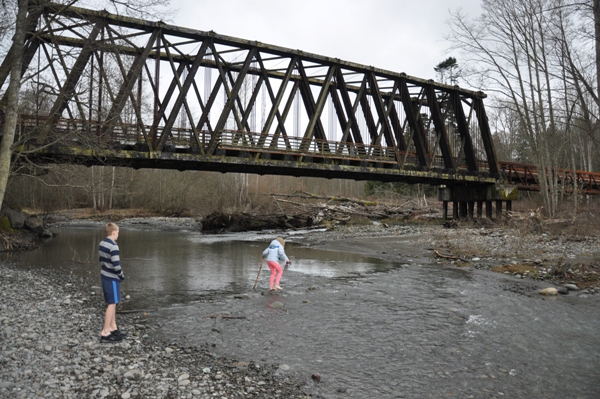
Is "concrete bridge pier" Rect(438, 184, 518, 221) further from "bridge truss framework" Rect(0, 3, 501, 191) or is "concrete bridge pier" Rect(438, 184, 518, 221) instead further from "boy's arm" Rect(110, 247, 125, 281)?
"boy's arm" Rect(110, 247, 125, 281)

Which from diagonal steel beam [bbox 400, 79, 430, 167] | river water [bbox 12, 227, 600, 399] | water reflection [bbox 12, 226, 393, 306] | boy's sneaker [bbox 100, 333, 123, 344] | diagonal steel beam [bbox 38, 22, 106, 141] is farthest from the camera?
diagonal steel beam [bbox 400, 79, 430, 167]

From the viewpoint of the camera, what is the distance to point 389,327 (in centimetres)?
753

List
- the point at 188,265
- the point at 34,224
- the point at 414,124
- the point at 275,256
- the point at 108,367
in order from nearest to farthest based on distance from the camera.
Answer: the point at 108,367
the point at 275,256
the point at 188,265
the point at 34,224
the point at 414,124

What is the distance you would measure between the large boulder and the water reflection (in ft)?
5.50

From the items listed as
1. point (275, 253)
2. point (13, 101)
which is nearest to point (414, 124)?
point (275, 253)

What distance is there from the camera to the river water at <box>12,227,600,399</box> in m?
5.39

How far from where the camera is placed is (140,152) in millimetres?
18781

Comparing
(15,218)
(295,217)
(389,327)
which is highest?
(15,218)

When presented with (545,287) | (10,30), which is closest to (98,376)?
(545,287)

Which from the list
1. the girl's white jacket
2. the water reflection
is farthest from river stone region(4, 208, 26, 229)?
the girl's white jacket

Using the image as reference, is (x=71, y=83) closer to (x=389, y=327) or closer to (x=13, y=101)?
(x=13, y=101)

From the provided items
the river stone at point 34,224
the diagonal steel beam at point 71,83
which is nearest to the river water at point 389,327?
the diagonal steel beam at point 71,83

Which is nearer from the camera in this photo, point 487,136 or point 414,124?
point 414,124

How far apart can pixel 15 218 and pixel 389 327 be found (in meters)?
19.7
